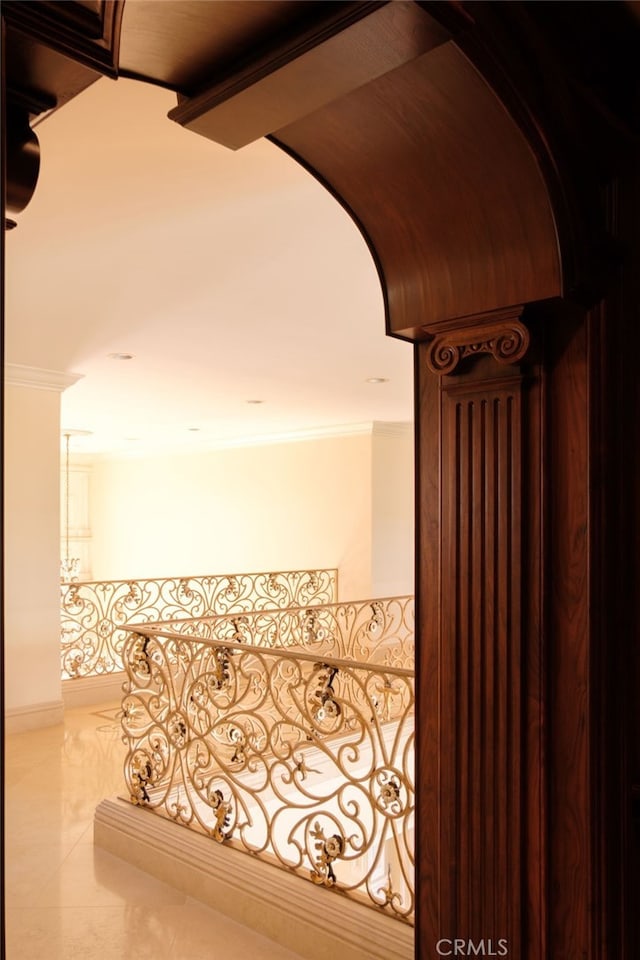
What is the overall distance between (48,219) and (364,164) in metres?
1.96

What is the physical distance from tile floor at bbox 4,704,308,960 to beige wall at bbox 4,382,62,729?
1251 millimetres

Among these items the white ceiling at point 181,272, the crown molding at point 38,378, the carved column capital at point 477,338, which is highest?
the white ceiling at point 181,272

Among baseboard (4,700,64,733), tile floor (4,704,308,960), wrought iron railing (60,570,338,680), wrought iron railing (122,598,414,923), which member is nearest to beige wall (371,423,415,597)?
wrought iron railing (60,570,338,680)

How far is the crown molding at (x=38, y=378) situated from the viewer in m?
6.16

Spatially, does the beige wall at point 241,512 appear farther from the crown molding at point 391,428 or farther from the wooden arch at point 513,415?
the wooden arch at point 513,415

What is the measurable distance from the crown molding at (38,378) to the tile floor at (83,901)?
3043 mm

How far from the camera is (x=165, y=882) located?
3537 millimetres

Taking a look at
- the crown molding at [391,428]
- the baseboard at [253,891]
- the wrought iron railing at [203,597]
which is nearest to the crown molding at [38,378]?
the wrought iron railing at [203,597]

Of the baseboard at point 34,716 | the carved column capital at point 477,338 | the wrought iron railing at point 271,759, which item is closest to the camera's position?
the carved column capital at point 477,338

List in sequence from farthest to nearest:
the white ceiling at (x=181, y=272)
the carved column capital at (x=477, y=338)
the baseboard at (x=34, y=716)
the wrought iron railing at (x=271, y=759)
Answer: the baseboard at (x=34, y=716)
the wrought iron railing at (x=271, y=759)
the white ceiling at (x=181, y=272)
the carved column capital at (x=477, y=338)

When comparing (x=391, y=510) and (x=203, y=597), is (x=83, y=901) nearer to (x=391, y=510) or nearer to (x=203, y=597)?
(x=203, y=597)

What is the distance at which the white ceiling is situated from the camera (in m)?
2.66

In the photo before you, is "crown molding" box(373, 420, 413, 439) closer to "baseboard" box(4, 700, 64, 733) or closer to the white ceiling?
the white ceiling

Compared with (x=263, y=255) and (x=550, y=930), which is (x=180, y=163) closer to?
(x=263, y=255)
